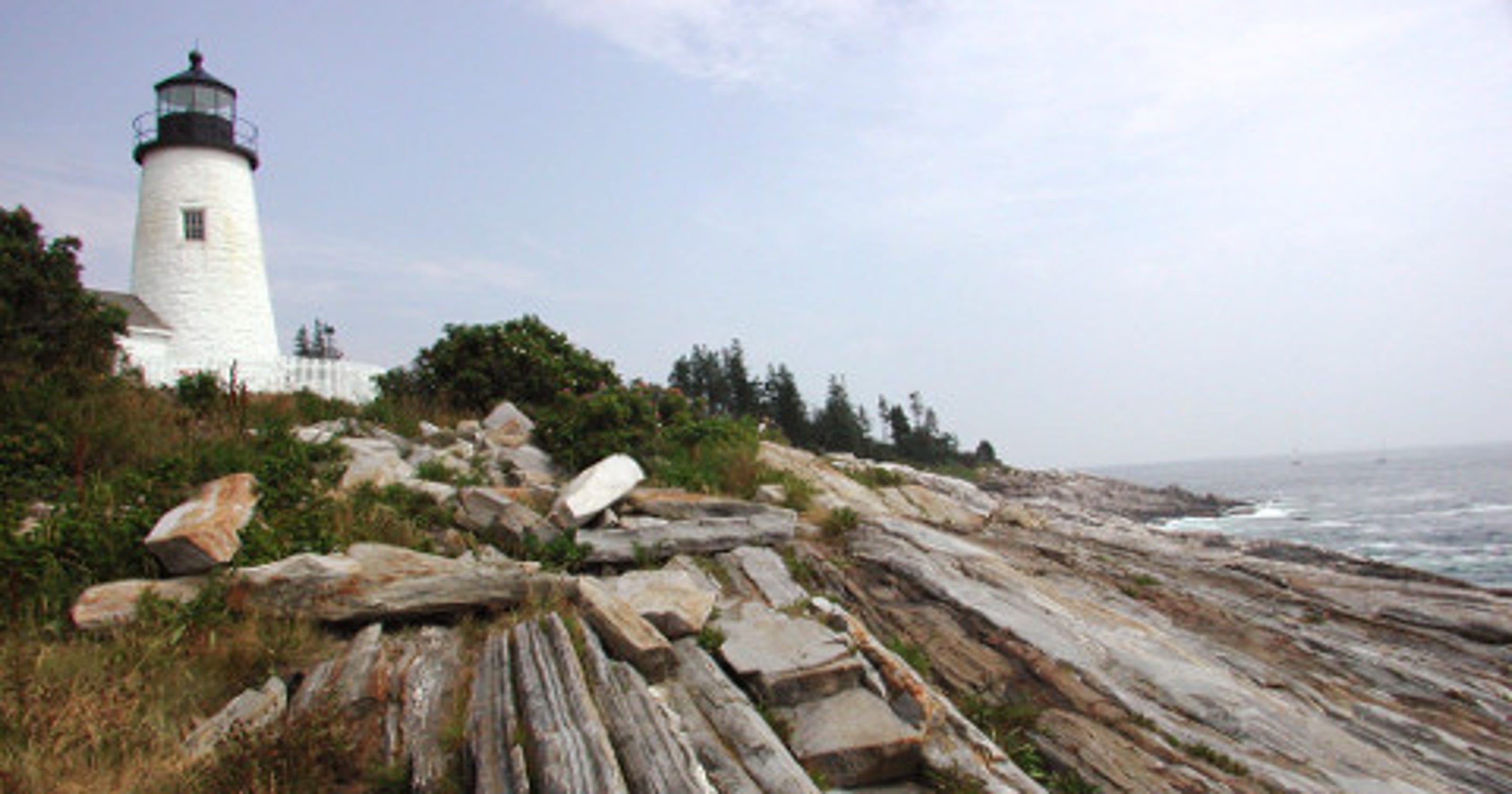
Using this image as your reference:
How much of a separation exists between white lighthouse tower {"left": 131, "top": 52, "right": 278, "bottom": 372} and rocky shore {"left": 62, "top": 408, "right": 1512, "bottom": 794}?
1522 cm

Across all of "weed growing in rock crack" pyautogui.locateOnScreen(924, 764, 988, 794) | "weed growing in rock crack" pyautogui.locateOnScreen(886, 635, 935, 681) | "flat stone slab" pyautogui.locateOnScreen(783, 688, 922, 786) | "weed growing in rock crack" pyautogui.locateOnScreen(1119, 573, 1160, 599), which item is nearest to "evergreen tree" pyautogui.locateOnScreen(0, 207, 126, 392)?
"flat stone slab" pyautogui.locateOnScreen(783, 688, 922, 786)

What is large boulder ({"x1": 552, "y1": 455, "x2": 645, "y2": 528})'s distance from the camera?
941 centimetres

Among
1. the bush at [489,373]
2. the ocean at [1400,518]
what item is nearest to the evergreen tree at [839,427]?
the ocean at [1400,518]

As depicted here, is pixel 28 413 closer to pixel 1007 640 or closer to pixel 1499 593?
pixel 1007 640

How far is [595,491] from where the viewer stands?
394 inches

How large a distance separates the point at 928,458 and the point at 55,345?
77148mm

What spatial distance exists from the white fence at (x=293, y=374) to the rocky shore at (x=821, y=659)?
956 centimetres

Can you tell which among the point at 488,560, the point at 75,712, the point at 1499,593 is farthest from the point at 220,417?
the point at 1499,593

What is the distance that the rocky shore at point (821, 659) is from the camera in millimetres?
4926

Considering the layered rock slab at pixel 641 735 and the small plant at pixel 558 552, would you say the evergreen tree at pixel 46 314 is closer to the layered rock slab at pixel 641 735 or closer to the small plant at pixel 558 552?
the small plant at pixel 558 552

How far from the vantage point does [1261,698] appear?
7312mm

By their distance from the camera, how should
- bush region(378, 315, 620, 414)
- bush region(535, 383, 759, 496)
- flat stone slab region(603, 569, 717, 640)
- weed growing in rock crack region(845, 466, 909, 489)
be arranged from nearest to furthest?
flat stone slab region(603, 569, 717, 640), bush region(535, 383, 759, 496), weed growing in rock crack region(845, 466, 909, 489), bush region(378, 315, 620, 414)

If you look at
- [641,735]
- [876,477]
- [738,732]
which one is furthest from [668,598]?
[876,477]

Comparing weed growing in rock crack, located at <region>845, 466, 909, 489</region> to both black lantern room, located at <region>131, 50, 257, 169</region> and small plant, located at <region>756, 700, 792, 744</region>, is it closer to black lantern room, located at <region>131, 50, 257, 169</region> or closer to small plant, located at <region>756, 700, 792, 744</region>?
small plant, located at <region>756, 700, 792, 744</region>
